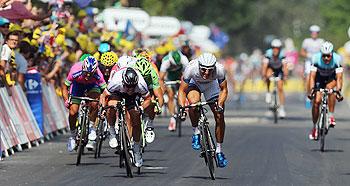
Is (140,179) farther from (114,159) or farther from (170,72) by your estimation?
(170,72)

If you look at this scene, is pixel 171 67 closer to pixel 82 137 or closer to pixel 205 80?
pixel 82 137

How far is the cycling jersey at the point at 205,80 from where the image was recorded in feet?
57.4

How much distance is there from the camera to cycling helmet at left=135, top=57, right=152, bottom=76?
19.3 meters

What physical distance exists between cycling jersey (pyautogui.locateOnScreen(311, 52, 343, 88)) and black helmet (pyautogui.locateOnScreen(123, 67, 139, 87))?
653 cm

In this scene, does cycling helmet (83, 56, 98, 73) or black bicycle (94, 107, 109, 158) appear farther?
black bicycle (94, 107, 109, 158)

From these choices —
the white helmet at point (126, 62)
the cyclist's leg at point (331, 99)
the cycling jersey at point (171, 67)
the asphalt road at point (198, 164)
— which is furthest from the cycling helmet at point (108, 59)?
the cycling jersey at point (171, 67)

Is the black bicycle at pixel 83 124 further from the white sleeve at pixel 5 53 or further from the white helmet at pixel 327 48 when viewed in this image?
the white helmet at pixel 327 48

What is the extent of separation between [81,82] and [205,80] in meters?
2.94

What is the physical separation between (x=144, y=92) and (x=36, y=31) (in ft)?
29.2

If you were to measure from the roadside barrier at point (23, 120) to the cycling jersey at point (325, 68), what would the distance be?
17.4ft

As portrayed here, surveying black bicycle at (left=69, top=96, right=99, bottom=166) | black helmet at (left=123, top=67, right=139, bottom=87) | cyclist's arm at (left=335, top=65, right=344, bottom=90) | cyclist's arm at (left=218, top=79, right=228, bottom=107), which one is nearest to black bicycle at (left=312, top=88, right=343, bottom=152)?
cyclist's arm at (left=335, top=65, right=344, bottom=90)

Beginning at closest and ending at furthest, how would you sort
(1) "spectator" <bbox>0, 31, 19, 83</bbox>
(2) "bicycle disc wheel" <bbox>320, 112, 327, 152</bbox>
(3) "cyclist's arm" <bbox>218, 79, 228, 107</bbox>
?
(3) "cyclist's arm" <bbox>218, 79, 228, 107</bbox> < (1) "spectator" <bbox>0, 31, 19, 83</bbox> < (2) "bicycle disc wheel" <bbox>320, 112, 327, 152</bbox>

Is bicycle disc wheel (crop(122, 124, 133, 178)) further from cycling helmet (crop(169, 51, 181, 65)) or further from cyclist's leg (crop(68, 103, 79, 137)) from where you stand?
cycling helmet (crop(169, 51, 181, 65))

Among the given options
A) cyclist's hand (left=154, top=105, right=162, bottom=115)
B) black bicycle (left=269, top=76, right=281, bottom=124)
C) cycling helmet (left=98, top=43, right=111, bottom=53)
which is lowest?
black bicycle (left=269, top=76, right=281, bottom=124)
